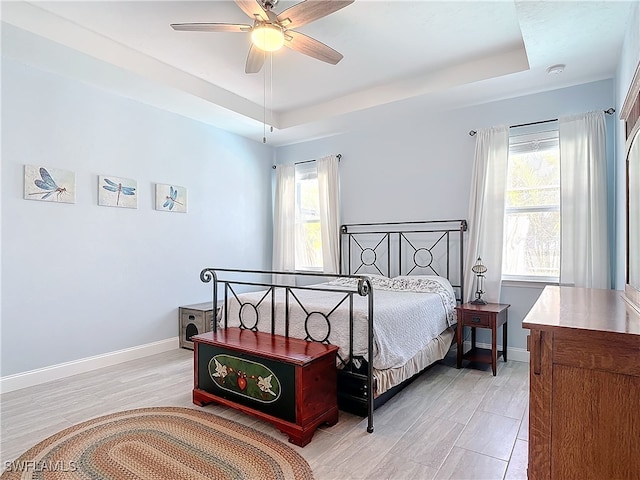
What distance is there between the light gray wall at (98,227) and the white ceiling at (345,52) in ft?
1.00

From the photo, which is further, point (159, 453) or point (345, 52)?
point (345, 52)

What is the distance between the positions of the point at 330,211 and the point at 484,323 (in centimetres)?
238

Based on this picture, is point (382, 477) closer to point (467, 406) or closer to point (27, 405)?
point (467, 406)

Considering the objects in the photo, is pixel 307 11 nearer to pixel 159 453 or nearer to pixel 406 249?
pixel 159 453

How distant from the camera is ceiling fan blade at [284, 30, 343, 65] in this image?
2535 millimetres

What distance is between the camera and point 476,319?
11.3 feet

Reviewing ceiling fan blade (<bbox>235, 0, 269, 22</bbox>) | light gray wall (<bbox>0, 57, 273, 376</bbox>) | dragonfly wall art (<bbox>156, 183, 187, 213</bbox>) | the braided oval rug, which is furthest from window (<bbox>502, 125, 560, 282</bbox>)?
dragonfly wall art (<bbox>156, 183, 187, 213</bbox>)

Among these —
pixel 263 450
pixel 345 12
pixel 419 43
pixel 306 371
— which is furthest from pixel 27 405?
pixel 419 43

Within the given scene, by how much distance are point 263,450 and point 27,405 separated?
196 cm

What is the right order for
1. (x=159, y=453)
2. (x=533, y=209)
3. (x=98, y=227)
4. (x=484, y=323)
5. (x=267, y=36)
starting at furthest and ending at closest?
(x=533, y=209) < (x=98, y=227) < (x=484, y=323) < (x=267, y=36) < (x=159, y=453)

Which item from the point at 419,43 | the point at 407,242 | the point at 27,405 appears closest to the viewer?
the point at 27,405

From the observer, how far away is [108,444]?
7.12 ft

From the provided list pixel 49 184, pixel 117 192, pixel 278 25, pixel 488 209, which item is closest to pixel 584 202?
pixel 488 209

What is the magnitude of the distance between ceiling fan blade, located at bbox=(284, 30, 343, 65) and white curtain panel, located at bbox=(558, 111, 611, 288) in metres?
2.33
